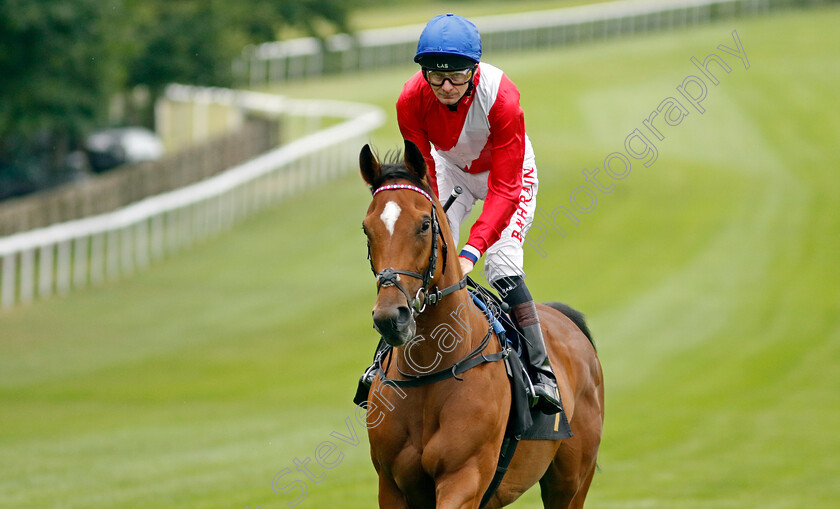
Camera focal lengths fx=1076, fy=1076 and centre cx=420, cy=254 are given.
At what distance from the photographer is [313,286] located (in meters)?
17.4

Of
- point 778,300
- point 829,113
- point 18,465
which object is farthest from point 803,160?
point 18,465

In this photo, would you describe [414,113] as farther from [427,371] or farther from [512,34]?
[512,34]

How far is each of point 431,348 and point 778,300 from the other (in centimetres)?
1351

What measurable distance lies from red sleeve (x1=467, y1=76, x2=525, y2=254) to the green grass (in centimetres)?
400

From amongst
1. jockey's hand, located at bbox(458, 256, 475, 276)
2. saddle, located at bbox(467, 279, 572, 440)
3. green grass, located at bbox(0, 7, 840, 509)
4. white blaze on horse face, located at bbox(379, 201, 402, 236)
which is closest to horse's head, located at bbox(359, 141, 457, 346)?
white blaze on horse face, located at bbox(379, 201, 402, 236)

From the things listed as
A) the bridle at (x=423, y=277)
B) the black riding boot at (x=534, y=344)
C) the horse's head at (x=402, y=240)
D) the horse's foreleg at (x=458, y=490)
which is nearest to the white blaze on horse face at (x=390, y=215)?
the horse's head at (x=402, y=240)

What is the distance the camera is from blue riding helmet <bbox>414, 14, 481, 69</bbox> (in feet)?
15.3

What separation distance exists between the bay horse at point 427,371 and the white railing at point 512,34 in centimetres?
A: 3775

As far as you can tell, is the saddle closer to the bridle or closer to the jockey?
the jockey

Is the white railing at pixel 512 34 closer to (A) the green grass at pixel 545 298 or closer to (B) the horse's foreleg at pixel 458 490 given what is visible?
(A) the green grass at pixel 545 298

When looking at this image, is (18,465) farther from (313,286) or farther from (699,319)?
(699,319)

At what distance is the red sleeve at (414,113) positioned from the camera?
4.98 m

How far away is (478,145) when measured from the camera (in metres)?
Answer: 5.13

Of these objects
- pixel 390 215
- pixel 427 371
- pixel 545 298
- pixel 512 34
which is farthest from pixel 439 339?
pixel 512 34
